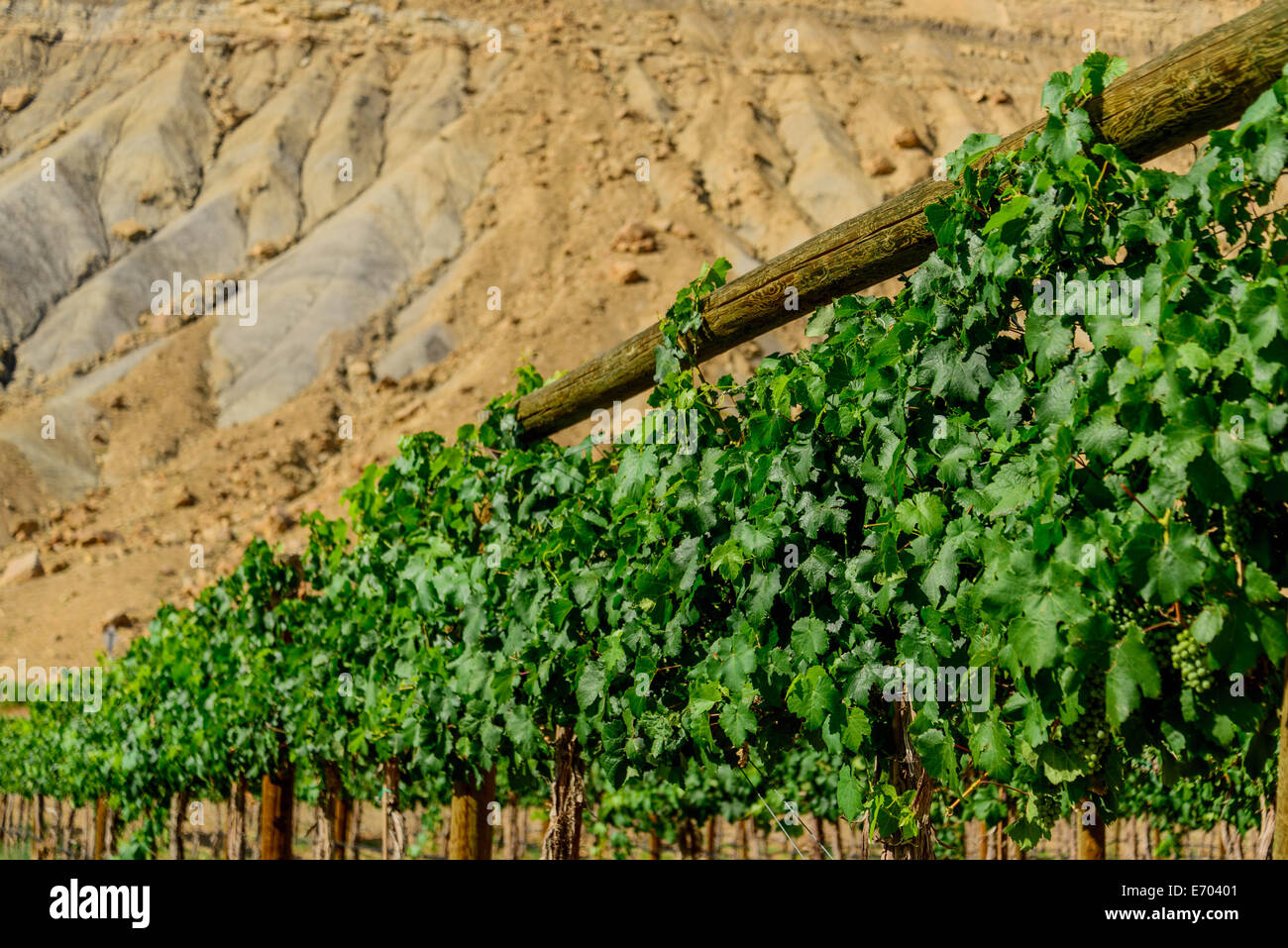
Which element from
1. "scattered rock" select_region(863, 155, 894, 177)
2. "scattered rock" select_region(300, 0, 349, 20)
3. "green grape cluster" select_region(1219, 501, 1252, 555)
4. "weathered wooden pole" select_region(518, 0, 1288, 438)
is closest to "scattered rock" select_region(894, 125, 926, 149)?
"scattered rock" select_region(863, 155, 894, 177)

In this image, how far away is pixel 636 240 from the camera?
36750 mm

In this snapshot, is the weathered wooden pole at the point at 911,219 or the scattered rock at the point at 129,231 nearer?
the weathered wooden pole at the point at 911,219

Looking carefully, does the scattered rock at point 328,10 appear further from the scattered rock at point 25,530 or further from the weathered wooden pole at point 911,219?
the weathered wooden pole at point 911,219

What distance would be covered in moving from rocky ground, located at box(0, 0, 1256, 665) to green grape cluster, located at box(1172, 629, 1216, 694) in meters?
27.4

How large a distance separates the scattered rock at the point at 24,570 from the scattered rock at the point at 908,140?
34839 millimetres

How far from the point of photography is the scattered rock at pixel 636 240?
36.6m

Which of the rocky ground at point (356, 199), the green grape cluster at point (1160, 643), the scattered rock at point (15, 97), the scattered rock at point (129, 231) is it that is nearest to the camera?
the green grape cluster at point (1160, 643)

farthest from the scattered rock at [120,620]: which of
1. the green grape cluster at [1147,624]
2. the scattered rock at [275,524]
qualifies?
the green grape cluster at [1147,624]

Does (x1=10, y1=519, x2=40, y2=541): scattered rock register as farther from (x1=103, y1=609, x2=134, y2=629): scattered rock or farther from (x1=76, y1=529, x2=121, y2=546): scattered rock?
(x1=103, y1=609, x2=134, y2=629): scattered rock

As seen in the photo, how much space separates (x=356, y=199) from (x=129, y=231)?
9.72 meters

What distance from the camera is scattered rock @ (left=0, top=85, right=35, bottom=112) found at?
54500 mm

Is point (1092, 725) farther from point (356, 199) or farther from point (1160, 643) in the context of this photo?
point (356, 199)

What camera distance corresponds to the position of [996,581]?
1.84 meters
